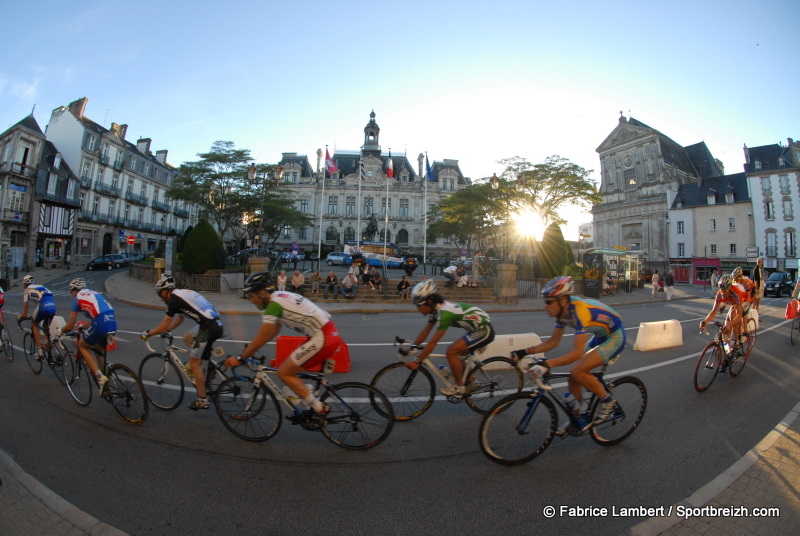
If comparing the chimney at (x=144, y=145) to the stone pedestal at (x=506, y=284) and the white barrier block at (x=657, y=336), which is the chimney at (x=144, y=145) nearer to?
the stone pedestal at (x=506, y=284)

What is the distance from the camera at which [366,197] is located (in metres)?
69.5

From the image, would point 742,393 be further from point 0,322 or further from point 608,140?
point 608,140

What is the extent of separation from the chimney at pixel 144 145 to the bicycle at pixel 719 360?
66.7 metres

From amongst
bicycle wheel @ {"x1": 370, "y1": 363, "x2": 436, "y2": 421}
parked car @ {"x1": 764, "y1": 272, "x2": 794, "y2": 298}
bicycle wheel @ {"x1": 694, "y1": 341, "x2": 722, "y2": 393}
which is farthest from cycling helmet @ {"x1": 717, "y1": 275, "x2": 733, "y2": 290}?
parked car @ {"x1": 764, "y1": 272, "x2": 794, "y2": 298}

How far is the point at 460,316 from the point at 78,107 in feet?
183

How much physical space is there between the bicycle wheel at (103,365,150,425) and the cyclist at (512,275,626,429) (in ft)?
14.4

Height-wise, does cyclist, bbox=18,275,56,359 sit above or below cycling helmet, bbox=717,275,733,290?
below

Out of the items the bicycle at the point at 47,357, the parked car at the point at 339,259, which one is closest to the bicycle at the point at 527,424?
the bicycle at the point at 47,357

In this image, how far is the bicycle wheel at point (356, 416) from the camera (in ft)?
12.4

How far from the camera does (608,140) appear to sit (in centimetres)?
6412

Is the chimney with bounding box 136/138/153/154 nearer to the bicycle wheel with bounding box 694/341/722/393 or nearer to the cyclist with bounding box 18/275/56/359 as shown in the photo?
the cyclist with bounding box 18/275/56/359

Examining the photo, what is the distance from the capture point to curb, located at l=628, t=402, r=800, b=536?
266 cm

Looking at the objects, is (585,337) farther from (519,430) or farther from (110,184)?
(110,184)

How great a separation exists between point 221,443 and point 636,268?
35.4m
